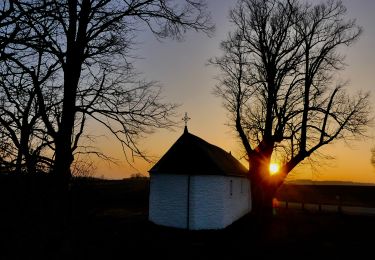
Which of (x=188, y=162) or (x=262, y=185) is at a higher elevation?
(x=188, y=162)

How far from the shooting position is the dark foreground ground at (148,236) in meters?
9.08

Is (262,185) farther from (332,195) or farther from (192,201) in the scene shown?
(332,195)

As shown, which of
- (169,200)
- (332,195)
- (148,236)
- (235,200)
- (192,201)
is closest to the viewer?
(148,236)

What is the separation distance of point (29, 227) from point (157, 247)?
370 inches

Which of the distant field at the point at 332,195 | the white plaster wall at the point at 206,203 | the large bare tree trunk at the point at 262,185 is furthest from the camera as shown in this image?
the distant field at the point at 332,195

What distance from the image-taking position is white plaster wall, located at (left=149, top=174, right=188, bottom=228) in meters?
23.4

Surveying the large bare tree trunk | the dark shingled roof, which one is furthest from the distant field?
the dark shingled roof

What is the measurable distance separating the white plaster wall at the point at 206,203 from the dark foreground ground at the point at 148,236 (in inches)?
31.8

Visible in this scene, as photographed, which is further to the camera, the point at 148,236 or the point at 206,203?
the point at 206,203

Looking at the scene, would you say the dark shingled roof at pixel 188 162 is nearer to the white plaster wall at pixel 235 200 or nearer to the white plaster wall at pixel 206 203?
the white plaster wall at pixel 206 203

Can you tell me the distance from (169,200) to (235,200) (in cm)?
681

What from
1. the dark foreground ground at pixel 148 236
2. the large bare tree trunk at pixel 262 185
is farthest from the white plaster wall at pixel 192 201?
the large bare tree trunk at pixel 262 185

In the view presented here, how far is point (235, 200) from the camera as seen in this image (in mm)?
28469

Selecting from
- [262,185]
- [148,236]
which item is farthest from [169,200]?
[262,185]
